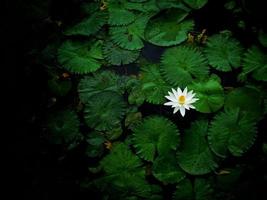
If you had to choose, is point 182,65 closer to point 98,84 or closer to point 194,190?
point 98,84

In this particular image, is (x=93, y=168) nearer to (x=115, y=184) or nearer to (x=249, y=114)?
(x=115, y=184)

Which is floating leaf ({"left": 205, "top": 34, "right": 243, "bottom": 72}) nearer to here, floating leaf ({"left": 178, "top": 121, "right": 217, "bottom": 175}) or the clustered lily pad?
the clustered lily pad

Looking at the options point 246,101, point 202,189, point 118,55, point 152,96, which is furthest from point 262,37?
point 202,189

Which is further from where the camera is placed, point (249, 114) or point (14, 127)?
point (14, 127)

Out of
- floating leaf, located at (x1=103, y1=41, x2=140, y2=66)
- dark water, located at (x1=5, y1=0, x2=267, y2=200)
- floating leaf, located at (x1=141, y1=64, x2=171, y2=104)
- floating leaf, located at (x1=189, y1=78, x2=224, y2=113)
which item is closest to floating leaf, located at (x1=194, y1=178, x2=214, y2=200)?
dark water, located at (x1=5, y1=0, x2=267, y2=200)

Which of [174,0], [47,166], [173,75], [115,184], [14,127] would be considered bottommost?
[115,184]

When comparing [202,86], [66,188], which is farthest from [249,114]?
[66,188]

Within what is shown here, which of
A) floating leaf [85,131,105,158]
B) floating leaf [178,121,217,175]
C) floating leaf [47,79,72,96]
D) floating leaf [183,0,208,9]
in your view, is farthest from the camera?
floating leaf [183,0,208,9]
